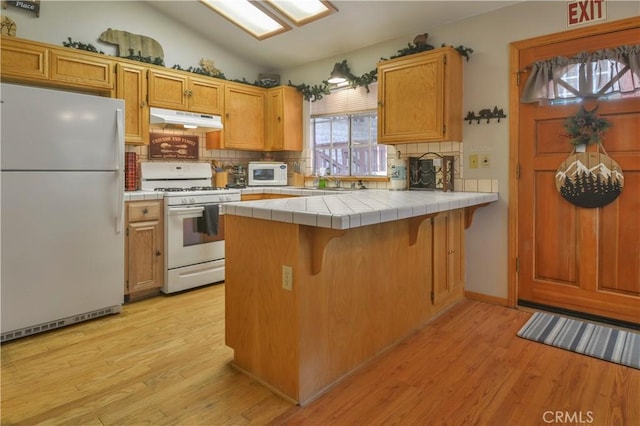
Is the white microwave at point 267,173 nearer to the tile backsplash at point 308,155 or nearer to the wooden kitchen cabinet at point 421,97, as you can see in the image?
the tile backsplash at point 308,155

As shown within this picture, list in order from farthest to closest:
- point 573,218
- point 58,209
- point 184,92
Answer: point 184,92 < point 573,218 < point 58,209

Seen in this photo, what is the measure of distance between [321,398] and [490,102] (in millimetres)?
2669

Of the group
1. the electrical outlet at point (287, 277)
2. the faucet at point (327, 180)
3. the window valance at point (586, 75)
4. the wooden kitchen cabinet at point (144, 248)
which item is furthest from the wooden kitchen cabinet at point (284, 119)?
the electrical outlet at point (287, 277)

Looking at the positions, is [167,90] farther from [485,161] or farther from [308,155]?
[485,161]

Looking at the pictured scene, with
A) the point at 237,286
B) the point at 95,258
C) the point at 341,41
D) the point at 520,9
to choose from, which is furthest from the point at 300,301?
the point at 341,41

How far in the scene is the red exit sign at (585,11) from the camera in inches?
106

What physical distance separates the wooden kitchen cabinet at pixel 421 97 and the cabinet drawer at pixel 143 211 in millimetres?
2169

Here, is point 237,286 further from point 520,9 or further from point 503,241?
point 520,9

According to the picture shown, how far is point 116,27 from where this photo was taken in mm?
3746

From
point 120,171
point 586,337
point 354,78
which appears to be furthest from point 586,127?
point 120,171

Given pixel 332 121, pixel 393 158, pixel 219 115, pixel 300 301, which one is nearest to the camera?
pixel 300 301

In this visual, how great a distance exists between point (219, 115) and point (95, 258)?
2.08 metres

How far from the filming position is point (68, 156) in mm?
2695

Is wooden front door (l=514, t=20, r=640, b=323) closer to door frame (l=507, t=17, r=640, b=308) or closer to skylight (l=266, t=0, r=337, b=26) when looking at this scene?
door frame (l=507, t=17, r=640, b=308)
